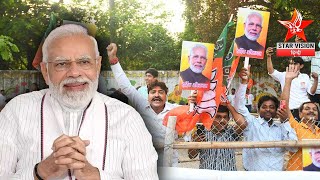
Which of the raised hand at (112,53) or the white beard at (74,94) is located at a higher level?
the raised hand at (112,53)

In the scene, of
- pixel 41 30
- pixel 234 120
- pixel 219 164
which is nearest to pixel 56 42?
pixel 41 30

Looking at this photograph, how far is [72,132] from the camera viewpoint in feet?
1.98

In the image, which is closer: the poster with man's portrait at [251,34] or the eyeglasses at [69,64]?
the eyeglasses at [69,64]

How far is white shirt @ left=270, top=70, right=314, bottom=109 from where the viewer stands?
2.73m

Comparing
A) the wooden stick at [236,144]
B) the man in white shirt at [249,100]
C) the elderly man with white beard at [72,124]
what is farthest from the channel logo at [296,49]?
the elderly man with white beard at [72,124]

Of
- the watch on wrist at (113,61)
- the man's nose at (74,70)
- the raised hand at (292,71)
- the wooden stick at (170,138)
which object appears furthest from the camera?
the raised hand at (292,71)

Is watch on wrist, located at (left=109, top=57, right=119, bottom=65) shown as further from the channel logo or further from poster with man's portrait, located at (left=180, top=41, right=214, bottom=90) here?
the channel logo

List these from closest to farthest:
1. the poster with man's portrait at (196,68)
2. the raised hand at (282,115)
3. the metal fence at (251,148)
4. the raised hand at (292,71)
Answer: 1. the metal fence at (251,148)
2. the raised hand at (282,115)
3. the poster with man's portrait at (196,68)
4. the raised hand at (292,71)

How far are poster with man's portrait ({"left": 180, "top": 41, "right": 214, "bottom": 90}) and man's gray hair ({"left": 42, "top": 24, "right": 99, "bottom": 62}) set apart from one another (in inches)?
81.0

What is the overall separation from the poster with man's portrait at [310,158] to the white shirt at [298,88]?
0.51 metres

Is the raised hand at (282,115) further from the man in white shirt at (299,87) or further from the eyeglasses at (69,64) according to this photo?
the eyeglasses at (69,64)

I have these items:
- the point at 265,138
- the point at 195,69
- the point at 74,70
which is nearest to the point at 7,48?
the point at 74,70

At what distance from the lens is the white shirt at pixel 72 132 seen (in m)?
0.60

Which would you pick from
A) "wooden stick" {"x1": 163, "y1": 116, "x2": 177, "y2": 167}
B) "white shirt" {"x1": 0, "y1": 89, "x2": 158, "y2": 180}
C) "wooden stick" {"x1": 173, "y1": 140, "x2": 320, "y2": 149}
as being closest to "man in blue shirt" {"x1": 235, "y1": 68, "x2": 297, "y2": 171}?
"wooden stick" {"x1": 173, "y1": 140, "x2": 320, "y2": 149}
